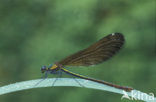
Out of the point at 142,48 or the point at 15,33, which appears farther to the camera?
the point at 15,33

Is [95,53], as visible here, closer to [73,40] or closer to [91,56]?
[91,56]

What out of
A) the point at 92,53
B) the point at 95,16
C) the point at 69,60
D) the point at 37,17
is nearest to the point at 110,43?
the point at 92,53

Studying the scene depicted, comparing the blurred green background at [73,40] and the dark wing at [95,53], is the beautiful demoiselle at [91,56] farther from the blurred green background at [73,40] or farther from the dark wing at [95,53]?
the blurred green background at [73,40]

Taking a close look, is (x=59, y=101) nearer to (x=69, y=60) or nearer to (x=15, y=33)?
(x=69, y=60)

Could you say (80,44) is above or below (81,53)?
above

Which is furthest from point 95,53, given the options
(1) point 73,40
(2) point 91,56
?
(1) point 73,40

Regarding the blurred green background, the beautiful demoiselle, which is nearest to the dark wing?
the beautiful demoiselle
